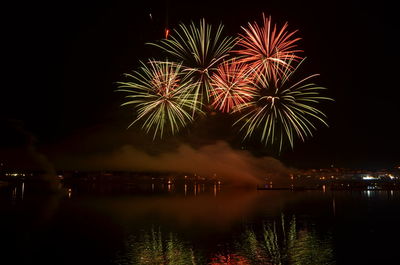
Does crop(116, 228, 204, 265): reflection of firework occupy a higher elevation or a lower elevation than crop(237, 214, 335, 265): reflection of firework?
higher

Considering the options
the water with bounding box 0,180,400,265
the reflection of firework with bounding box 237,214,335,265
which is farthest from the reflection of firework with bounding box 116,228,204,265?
the reflection of firework with bounding box 237,214,335,265

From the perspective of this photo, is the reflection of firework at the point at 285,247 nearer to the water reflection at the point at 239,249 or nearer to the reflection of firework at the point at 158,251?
the water reflection at the point at 239,249

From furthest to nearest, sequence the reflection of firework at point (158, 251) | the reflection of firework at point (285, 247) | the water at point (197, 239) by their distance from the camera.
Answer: the water at point (197, 239) < the reflection of firework at point (285, 247) < the reflection of firework at point (158, 251)

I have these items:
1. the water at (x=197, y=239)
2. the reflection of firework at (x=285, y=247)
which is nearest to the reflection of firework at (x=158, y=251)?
the water at (x=197, y=239)

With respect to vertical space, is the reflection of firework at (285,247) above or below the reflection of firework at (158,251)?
below

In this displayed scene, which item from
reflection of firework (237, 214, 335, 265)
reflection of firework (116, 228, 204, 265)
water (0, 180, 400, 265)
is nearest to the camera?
reflection of firework (116, 228, 204, 265)

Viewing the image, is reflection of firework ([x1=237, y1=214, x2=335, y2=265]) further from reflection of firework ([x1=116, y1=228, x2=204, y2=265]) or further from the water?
reflection of firework ([x1=116, y1=228, x2=204, y2=265])

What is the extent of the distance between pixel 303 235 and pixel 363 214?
20.8m

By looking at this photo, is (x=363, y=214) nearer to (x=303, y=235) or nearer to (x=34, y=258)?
(x=303, y=235)

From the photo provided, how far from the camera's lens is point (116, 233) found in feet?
104

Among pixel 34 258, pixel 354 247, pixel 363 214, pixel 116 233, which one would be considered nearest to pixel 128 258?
pixel 34 258

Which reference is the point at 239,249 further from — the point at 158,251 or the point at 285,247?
the point at 158,251

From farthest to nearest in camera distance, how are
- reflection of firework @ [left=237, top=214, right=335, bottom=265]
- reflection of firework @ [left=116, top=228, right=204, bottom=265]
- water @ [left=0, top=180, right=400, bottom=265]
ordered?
Answer: water @ [left=0, top=180, right=400, bottom=265]
reflection of firework @ [left=237, top=214, right=335, bottom=265]
reflection of firework @ [left=116, top=228, right=204, bottom=265]

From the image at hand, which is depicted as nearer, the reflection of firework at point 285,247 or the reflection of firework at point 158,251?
the reflection of firework at point 158,251
